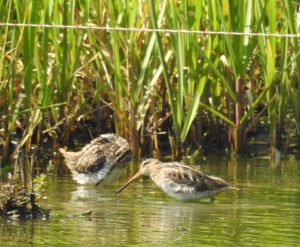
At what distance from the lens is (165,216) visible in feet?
27.6

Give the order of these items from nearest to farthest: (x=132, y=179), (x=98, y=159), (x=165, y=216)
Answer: (x=165, y=216)
(x=132, y=179)
(x=98, y=159)

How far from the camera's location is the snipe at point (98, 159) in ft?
33.3

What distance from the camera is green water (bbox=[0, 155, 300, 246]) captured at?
24.3ft

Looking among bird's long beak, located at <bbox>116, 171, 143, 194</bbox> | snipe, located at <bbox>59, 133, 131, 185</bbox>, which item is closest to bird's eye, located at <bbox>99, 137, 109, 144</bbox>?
snipe, located at <bbox>59, 133, 131, 185</bbox>

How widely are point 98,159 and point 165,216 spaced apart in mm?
2095

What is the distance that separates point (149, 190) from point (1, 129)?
1.65 metres

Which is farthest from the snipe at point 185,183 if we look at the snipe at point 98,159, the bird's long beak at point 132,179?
the snipe at point 98,159

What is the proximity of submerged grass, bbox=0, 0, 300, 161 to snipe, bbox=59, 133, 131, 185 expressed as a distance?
449mm

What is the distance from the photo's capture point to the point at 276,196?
9.34 metres

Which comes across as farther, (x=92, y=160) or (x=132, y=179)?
(x=92, y=160)

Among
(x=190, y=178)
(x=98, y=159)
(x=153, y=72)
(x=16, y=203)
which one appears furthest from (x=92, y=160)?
(x=16, y=203)

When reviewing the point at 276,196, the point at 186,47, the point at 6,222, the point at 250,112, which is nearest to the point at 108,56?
the point at 186,47

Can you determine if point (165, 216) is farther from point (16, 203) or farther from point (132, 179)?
point (132, 179)

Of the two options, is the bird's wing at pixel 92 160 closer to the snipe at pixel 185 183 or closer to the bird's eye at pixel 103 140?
the bird's eye at pixel 103 140
